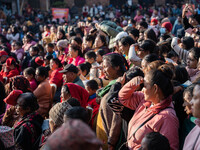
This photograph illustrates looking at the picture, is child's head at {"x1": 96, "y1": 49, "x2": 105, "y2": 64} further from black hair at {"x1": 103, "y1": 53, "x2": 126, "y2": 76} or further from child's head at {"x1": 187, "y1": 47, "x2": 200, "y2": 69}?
black hair at {"x1": 103, "y1": 53, "x2": 126, "y2": 76}

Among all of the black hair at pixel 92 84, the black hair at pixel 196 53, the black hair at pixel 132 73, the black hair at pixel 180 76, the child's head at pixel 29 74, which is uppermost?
the black hair at pixel 196 53

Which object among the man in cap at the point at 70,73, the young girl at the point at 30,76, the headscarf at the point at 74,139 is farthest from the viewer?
the young girl at the point at 30,76

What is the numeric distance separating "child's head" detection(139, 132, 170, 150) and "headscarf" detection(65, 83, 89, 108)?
1.51 metres

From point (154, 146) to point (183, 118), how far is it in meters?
0.69

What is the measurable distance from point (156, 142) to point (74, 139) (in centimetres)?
101

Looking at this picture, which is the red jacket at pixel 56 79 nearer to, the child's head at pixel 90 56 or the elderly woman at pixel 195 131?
the child's head at pixel 90 56

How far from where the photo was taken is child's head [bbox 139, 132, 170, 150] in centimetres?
190

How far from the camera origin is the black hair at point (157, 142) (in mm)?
1895

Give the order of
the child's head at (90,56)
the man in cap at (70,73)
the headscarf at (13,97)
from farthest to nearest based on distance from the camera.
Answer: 1. the child's head at (90,56)
2. the man in cap at (70,73)
3. the headscarf at (13,97)

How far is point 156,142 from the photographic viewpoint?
6.23 ft

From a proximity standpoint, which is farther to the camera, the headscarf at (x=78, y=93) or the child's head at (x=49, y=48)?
the child's head at (x=49, y=48)

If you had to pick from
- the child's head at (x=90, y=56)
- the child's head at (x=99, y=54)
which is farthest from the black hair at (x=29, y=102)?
the child's head at (x=99, y=54)

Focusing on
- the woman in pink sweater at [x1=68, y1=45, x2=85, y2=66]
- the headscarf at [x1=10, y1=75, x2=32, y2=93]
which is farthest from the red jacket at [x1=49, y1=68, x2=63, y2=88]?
the headscarf at [x1=10, y1=75, x2=32, y2=93]

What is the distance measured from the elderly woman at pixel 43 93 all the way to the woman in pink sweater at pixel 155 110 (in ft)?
7.41
